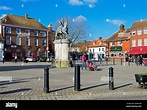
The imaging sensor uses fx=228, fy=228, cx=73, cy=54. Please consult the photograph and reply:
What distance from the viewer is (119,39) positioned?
66312mm

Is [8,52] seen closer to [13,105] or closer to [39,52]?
[39,52]

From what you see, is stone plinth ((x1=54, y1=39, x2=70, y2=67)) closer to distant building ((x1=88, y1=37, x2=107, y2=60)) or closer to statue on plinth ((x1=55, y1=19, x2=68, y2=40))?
statue on plinth ((x1=55, y1=19, x2=68, y2=40))

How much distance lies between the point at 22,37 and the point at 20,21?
511 cm

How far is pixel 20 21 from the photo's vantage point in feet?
220

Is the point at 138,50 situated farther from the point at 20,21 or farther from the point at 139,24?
the point at 20,21

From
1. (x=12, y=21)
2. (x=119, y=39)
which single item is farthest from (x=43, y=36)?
(x=119, y=39)

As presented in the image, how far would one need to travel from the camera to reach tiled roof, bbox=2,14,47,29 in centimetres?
6240

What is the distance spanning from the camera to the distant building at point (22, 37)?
61.0 meters

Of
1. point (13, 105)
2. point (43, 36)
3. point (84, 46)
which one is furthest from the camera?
point (84, 46)

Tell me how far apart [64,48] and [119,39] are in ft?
146

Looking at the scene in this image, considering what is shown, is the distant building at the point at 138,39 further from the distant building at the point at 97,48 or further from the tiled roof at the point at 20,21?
the distant building at the point at 97,48

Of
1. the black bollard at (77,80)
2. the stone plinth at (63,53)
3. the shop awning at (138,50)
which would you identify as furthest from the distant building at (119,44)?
the black bollard at (77,80)

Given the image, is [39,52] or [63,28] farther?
[39,52]

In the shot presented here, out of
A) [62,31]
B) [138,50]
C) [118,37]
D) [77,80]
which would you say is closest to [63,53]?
[62,31]
